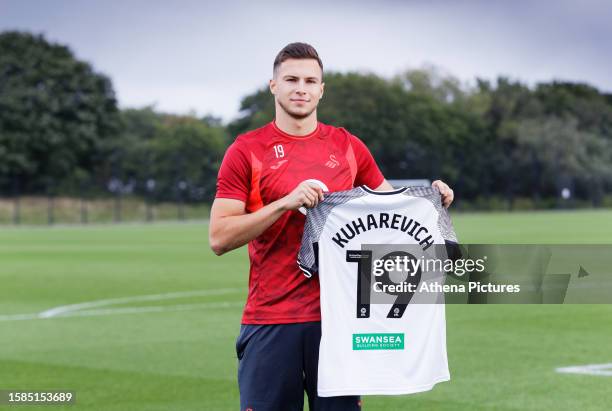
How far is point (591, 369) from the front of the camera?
10859 millimetres

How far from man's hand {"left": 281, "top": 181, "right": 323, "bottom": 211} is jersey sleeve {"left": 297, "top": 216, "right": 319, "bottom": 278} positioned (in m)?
0.27

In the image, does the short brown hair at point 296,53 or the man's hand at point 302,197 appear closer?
the man's hand at point 302,197

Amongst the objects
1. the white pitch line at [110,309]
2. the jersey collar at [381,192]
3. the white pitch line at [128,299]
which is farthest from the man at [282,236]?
the white pitch line at [128,299]

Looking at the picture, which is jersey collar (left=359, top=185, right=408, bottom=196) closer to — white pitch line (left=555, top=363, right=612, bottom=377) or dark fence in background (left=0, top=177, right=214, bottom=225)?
white pitch line (left=555, top=363, right=612, bottom=377)

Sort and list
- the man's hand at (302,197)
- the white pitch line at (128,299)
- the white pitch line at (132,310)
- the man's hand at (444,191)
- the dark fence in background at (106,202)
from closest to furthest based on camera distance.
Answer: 1. the man's hand at (302,197)
2. the man's hand at (444,191)
3. the white pitch line at (132,310)
4. the white pitch line at (128,299)
5. the dark fence in background at (106,202)

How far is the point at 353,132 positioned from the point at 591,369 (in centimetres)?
8222

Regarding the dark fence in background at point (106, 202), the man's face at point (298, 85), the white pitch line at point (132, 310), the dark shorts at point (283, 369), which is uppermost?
the man's face at point (298, 85)

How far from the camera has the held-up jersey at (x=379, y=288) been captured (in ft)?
17.4

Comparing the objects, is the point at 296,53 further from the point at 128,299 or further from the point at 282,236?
the point at 128,299

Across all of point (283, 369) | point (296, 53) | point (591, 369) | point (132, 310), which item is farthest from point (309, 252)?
point (132, 310)

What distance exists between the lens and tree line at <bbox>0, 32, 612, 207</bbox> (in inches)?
2945

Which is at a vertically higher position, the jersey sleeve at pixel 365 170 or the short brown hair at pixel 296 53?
the short brown hair at pixel 296 53

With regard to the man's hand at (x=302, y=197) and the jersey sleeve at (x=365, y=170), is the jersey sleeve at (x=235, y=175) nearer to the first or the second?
the man's hand at (x=302, y=197)

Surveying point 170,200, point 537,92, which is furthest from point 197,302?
point 537,92
